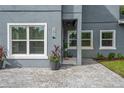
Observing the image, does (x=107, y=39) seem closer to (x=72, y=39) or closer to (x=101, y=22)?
(x=101, y=22)

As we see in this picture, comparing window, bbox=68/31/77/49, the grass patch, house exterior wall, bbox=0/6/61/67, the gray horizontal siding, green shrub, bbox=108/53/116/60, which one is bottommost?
the grass patch

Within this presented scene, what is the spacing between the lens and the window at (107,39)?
62.8 feet

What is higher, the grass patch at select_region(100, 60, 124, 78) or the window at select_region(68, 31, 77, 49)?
the window at select_region(68, 31, 77, 49)

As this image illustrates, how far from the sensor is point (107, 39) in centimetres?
1923

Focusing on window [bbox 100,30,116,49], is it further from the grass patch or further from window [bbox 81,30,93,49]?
the grass patch

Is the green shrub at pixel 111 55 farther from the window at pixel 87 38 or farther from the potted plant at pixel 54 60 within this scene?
the potted plant at pixel 54 60

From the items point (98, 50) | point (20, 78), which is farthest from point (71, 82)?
point (98, 50)

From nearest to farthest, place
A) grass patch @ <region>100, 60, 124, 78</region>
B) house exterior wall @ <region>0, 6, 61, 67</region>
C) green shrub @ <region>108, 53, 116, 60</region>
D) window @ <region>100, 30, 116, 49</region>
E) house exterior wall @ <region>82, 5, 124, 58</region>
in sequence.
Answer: grass patch @ <region>100, 60, 124, 78</region> → house exterior wall @ <region>0, 6, 61, 67</region> → green shrub @ <region>108, 53, 116, 60</region> → house exterior wall @ <region>82, 5, 124, 58</region> → window @ <region>100, 30, 116, 49</region>

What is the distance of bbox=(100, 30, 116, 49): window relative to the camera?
62.8ft

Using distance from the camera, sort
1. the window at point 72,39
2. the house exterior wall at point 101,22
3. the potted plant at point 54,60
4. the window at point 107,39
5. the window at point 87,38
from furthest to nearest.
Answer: the window at point 72,39
the window at point 87,38
the window at point 107,39
the house exterior wall at point 101,22
the potted plant at point 54,60

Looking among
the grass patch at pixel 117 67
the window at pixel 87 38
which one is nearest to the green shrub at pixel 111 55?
the window at pixel 87 38

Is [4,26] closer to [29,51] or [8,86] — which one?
[29,51]

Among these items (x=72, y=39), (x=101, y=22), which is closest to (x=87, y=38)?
(x=72, y=39)

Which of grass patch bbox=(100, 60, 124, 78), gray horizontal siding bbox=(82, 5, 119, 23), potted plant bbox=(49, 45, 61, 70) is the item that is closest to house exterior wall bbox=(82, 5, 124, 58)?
gray horizontal siding bbox=(82, 5, 119, 23)
